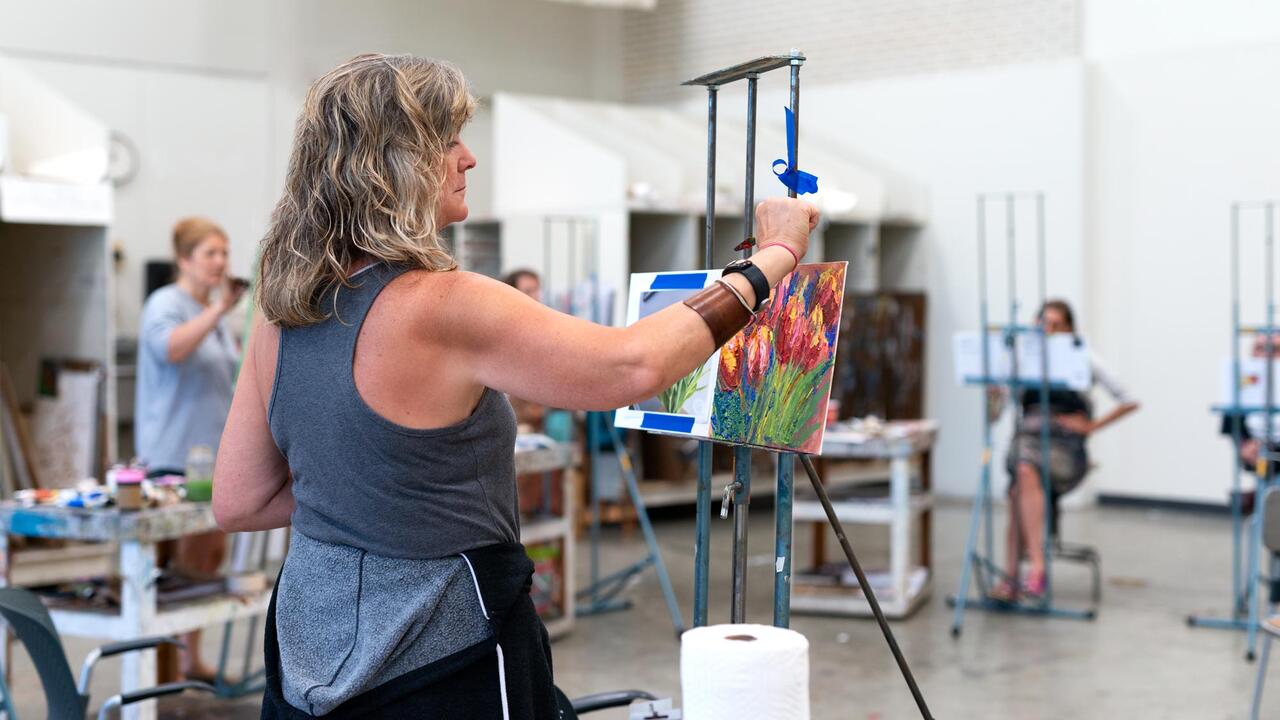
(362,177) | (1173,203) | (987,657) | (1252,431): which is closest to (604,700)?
(362,177)

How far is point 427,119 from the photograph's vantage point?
1.68 meters

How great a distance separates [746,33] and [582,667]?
7.13 meters

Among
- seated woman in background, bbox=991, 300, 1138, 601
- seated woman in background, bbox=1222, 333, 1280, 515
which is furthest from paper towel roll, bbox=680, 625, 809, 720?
seated woman in background, bbox=991, 300, 1138, 601

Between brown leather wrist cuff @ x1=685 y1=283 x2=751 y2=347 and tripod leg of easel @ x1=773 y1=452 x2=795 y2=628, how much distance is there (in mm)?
494

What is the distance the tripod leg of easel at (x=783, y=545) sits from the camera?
2.15 m

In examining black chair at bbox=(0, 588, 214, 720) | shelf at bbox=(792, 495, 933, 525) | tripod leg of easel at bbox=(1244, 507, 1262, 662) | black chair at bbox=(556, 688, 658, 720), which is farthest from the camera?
shelf at bbox=(792, 495, 933, 525)

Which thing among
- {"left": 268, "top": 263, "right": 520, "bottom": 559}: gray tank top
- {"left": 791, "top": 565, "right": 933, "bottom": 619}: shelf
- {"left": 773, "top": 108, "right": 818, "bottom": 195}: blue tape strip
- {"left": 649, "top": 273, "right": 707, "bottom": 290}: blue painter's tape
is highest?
{"left": 773, "top": 108, "right": 818, "bottom": 195}: blue tape strip

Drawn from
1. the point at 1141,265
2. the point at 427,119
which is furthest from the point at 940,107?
the point at 427,119

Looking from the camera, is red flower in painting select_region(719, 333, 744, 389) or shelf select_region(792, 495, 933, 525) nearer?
red flower in painting select_region(719, 333, 744, 389)

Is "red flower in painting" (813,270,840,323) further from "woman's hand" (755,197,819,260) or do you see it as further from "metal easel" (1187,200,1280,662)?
"metal easel" (1187,200,1280,662)

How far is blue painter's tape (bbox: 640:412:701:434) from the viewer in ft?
7.59

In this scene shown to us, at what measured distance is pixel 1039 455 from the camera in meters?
6.20

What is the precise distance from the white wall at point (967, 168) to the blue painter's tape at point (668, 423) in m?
7.24

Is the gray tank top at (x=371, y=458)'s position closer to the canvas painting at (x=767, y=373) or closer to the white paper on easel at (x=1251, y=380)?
the canvas painting at (x=767, y=373)
